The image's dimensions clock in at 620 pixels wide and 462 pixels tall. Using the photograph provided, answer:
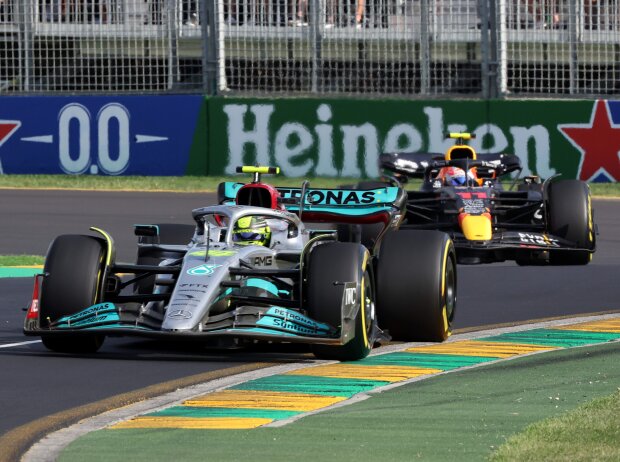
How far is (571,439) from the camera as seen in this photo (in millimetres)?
7832

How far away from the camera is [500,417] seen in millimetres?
8656

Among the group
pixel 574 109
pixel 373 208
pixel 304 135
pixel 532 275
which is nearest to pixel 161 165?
pixel 304 135

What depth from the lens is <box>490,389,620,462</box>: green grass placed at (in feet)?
24.3

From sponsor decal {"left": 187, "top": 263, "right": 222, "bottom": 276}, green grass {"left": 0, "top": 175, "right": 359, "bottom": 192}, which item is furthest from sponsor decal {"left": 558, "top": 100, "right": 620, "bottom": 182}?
sponsor decal {"left": 187, "top": 263, "right": 222, "bottom": 276}

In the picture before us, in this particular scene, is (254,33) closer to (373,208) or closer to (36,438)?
(373,208)

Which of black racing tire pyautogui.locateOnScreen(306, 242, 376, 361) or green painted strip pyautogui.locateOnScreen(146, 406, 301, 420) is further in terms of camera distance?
black racing tire pyautogui.locateOnScreen(306, 242, 376, 361)

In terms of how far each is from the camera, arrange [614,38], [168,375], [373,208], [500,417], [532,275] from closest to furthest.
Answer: [500,417] → [168,375] → [373,208] → [532,275] → [614,38]

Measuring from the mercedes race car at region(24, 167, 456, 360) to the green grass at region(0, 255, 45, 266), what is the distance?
5.58 meters

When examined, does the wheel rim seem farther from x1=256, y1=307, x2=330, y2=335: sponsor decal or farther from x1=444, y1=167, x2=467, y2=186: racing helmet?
x1=444, y1=167, x2=467, y2=186: racing helmet

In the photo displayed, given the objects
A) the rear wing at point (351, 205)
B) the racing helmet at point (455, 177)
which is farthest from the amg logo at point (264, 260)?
the racing helmet at point (455, 177)

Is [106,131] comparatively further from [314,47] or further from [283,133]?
[314,47]

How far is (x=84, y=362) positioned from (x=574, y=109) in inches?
610

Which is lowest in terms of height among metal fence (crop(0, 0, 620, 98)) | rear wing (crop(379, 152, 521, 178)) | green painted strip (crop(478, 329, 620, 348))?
green painted strip (crop(478, 329, 620, 348))

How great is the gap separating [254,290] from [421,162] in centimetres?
877
